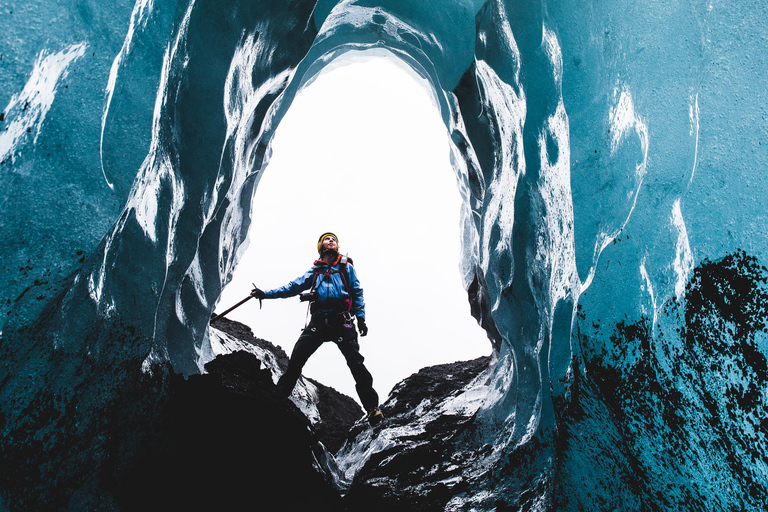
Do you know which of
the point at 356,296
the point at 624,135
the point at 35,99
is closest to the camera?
the point at 35,99

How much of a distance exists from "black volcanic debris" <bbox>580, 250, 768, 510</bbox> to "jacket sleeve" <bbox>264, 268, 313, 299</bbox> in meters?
2.91

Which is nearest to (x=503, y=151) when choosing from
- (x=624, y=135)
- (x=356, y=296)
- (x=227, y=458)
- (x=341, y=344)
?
(x=624, y=135)

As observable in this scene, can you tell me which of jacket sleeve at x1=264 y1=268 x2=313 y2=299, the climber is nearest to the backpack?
the climber

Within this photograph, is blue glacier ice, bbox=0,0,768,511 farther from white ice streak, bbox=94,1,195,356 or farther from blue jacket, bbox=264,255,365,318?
blue jacket, bbox=264,255,365,318

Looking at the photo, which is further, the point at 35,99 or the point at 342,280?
the point at 342,280

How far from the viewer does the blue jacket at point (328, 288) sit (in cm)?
423

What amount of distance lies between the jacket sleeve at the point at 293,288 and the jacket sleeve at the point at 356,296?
43cm

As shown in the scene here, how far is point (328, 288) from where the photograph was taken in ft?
14.1

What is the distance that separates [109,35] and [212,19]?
125 centimetres

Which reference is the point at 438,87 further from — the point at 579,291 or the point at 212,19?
the point at 579,291

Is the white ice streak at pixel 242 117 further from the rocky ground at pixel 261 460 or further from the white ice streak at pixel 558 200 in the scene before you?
the white ice streak at pixel 558 200

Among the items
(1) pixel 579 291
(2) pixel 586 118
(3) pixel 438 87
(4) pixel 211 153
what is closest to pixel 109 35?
(4) pixel 211 153

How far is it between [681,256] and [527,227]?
1422mm

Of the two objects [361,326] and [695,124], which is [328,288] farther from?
[695,124]
